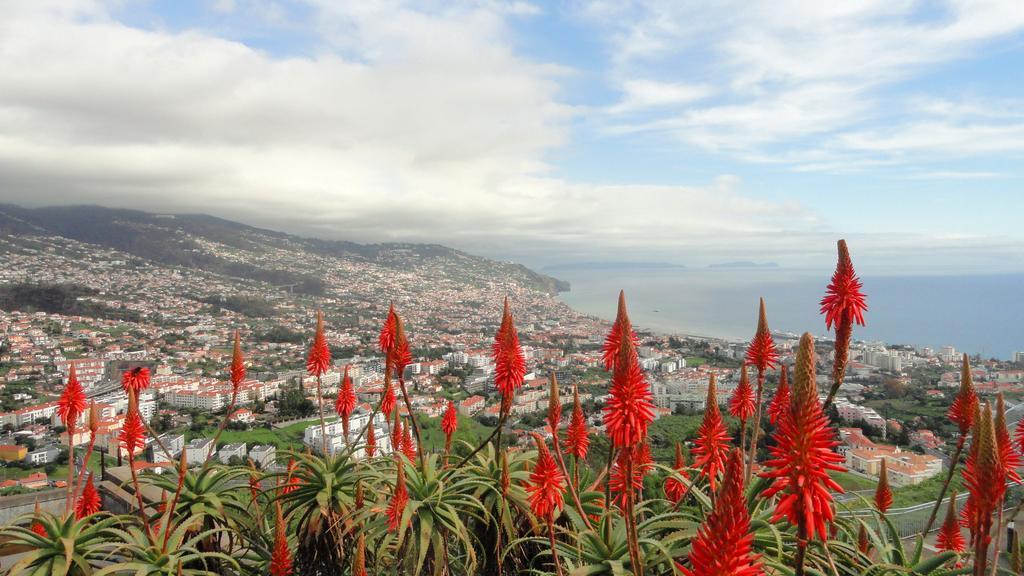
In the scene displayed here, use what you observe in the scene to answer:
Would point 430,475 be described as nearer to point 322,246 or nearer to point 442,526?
point 442,526

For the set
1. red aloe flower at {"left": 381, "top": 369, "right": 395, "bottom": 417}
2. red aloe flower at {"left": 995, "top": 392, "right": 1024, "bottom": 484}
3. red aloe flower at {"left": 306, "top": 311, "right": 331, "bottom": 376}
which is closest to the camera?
red aloe flower at {"left": 995, "top": 392, "right": 1024, "bottom": 484}

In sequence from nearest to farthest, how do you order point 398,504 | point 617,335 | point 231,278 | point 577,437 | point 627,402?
point 627,402 < point 617,335 < point 398,504 < point 577,437 < point 231,278

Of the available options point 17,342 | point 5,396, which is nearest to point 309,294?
point 17,342

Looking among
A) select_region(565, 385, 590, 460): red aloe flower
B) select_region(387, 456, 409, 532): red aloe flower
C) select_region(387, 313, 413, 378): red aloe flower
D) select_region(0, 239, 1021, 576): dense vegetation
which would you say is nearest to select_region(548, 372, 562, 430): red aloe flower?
select_region(0, 239, 1021, 576): dense vegetation

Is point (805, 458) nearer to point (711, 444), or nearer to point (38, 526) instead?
point (711, 444)

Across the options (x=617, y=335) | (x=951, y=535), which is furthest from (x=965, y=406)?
(x=617, y=335)

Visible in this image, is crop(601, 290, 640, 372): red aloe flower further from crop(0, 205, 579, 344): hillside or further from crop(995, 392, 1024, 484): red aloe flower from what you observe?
crop(0, 205, 579, 344): hillside

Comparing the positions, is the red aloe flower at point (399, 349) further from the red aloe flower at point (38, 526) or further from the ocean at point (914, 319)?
the ocean at point (914, 319)
